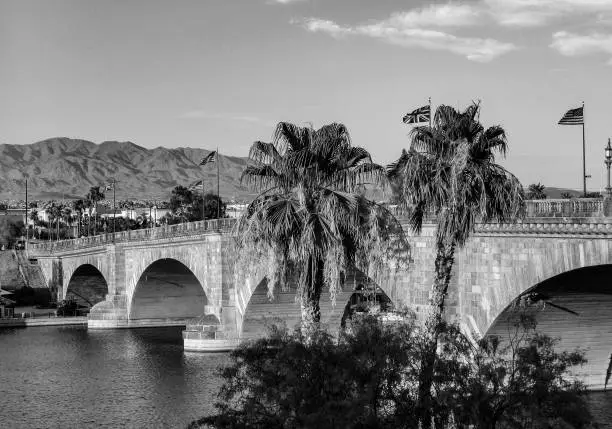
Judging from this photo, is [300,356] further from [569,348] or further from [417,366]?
[569,348]

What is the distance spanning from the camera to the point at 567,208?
1439 inches

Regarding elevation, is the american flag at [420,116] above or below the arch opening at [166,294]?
above

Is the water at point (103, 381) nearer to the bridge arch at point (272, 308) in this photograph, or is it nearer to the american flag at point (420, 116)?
the bridge arch at point (272, 308)

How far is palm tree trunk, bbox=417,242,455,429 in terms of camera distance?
21938 millimetres

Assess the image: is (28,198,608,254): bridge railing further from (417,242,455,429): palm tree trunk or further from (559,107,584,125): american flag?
(417,242,455,429): palm tree trunk

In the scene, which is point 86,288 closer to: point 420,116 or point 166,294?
point 166,294

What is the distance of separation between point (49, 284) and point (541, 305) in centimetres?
9348

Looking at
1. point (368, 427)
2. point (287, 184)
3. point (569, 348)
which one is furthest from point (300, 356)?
point (569, 348)

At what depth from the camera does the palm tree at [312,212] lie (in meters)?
26.7

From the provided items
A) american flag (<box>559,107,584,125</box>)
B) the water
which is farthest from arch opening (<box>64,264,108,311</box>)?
american flag (<box>559,107,584,125</box>)

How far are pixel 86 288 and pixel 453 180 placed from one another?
95.2 m

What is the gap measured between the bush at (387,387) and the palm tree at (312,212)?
3.56m

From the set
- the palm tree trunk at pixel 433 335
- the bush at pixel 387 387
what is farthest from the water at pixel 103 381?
the bush at pixel 387 387

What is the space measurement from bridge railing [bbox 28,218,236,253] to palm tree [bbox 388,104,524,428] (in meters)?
25.1
